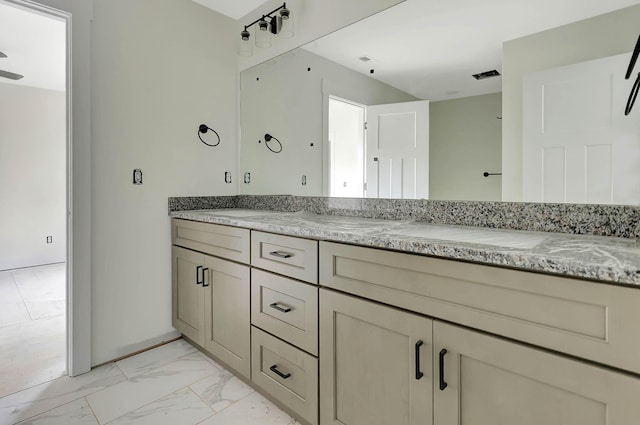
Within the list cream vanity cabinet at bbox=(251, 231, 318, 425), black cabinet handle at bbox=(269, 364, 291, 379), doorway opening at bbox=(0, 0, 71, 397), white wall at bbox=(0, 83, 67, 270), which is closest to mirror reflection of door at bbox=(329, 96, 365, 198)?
cream vanity cabinet at bbox=(251, 231, 318, 425)

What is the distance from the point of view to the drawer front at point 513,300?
0.71 meters

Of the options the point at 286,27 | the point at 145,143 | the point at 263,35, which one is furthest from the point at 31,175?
the point at 286,27

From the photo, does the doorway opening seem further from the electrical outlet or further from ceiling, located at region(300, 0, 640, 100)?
ceiling, located at region(300, 0, 640, 100)

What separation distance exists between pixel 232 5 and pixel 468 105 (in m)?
1.87

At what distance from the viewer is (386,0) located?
5.52ft

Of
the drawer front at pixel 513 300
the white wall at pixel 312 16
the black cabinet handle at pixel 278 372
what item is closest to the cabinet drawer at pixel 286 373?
the black cabinet handle at pixel 278 372

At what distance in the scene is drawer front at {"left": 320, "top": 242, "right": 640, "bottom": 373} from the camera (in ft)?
2.33

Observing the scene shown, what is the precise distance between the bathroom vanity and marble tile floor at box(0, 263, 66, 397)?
4.00 feet

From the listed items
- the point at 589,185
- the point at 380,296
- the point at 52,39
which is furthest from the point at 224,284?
the point at 52,39

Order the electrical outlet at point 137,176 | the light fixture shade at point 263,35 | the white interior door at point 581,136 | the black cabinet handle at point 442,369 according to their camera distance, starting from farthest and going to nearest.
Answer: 1. the light fixture shade at point 263,35
2. the electrical outlet at point 137,176
3. the white interior door at point 581,136
4. the black cabinet handle at point 442,369

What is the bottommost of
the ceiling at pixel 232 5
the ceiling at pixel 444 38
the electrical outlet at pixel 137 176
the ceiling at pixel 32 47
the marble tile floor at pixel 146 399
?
the marble tile floor at pixel 146 399

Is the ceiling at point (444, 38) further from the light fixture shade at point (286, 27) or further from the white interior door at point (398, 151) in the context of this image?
the light fixture shade at point (286, 27)

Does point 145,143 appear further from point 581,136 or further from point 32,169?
point 32,169

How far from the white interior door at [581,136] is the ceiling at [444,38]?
191 millimetres
